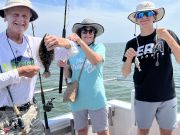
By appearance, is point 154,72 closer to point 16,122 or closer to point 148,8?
point 148,8

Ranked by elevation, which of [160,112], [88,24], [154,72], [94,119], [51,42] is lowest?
[94,119]

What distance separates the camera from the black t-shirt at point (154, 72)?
3037 millimetres

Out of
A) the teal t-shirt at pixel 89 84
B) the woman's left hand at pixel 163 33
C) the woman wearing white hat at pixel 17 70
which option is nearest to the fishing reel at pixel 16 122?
the woman wearing white hat at pixel 17 70

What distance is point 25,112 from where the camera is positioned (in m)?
2.50

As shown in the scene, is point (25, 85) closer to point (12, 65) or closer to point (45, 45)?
point (12, 65)

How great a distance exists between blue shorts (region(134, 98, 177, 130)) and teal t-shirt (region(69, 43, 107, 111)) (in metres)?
0.42

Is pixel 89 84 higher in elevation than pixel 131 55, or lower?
lower

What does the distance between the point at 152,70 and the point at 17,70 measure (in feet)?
4.54

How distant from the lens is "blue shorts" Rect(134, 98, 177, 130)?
122 inches

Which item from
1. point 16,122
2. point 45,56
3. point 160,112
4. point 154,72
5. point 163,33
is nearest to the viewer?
point 16,122

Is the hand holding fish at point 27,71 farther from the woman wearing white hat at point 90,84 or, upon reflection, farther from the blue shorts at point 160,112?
the blue shorts at point 160,112

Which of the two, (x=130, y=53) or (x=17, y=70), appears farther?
(x=130, y=53)

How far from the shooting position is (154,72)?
3.04 m

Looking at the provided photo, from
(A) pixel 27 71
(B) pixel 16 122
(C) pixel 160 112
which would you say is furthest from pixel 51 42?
(C) pixel 160 112
